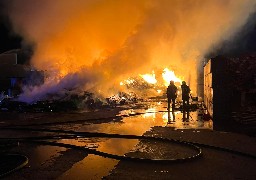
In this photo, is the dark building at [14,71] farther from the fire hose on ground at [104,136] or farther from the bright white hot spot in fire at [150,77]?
the fire hose on ground at [104,136]

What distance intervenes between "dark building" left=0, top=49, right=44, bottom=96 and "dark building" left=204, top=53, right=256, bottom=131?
28.5 metres

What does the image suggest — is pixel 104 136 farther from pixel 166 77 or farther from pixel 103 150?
pixel 166 77

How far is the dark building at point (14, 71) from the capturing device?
127 feet

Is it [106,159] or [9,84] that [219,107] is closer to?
[106,159]

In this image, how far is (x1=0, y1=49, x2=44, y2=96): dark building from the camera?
38.8 metres

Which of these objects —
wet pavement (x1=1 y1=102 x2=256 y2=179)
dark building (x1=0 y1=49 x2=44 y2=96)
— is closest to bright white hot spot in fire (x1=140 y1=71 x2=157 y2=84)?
dark building (x1=0 y1=49 x2=44 y2=96)

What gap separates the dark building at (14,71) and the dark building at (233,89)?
28526mm

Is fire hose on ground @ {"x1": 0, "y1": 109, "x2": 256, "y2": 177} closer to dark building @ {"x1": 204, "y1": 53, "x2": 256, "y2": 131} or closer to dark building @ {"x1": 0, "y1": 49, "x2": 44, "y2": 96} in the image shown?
dark building @ {"x1": 204, "y1": 53, "x2": 256, "y2": 131}

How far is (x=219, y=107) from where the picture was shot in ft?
42.6

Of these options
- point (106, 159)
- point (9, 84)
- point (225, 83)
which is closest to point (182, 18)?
point (225, 83)

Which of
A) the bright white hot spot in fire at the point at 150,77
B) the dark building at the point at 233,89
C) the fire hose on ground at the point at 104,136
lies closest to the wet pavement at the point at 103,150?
the fire hose on ground at the point at 104,136

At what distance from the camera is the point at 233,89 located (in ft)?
41.3

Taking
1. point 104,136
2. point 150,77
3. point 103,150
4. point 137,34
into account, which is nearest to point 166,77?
point 150,77

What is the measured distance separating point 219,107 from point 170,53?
11456mm
